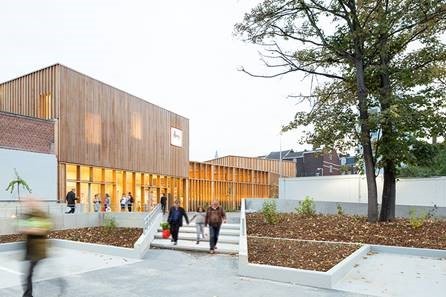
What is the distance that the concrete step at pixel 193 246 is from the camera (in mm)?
13603

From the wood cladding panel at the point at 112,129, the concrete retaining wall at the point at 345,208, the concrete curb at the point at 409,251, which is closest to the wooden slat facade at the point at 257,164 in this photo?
the wood cladding panel at the point at 112,129

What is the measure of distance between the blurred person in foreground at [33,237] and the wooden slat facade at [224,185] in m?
32.5

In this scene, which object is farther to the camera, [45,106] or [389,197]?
[45,106]

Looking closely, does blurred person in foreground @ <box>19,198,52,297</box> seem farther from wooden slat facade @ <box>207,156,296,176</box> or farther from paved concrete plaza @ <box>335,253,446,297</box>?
wooden slat facade @ <box>207,156,296,176</box>

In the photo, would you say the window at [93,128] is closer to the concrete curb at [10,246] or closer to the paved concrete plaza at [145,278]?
the concrete curb at [10,246]

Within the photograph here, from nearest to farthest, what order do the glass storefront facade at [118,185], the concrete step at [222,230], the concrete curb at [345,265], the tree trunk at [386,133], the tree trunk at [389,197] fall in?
the concrete curb at [345,265] → the tree trunk at [386,133] → the tree trunk at [389,197] → the concrete step at [222,230] → the glass storefront facade at [118,185]

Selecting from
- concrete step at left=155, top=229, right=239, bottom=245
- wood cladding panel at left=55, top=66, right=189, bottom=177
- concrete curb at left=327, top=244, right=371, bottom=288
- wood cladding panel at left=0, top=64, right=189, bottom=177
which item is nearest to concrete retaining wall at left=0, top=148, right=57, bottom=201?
wood cladding panel at left=0, top=64, right=189, bottom=177

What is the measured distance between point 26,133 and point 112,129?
7.20 metres

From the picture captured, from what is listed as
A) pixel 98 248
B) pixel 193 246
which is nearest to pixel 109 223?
pixel 98 248

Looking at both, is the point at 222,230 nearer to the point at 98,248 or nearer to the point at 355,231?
the point at 98,248

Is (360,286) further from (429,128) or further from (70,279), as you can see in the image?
(429,128)

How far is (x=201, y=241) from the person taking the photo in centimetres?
1546

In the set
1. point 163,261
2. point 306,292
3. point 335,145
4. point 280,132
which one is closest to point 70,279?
point 163,261

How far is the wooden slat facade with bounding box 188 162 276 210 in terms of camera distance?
41469 mm
